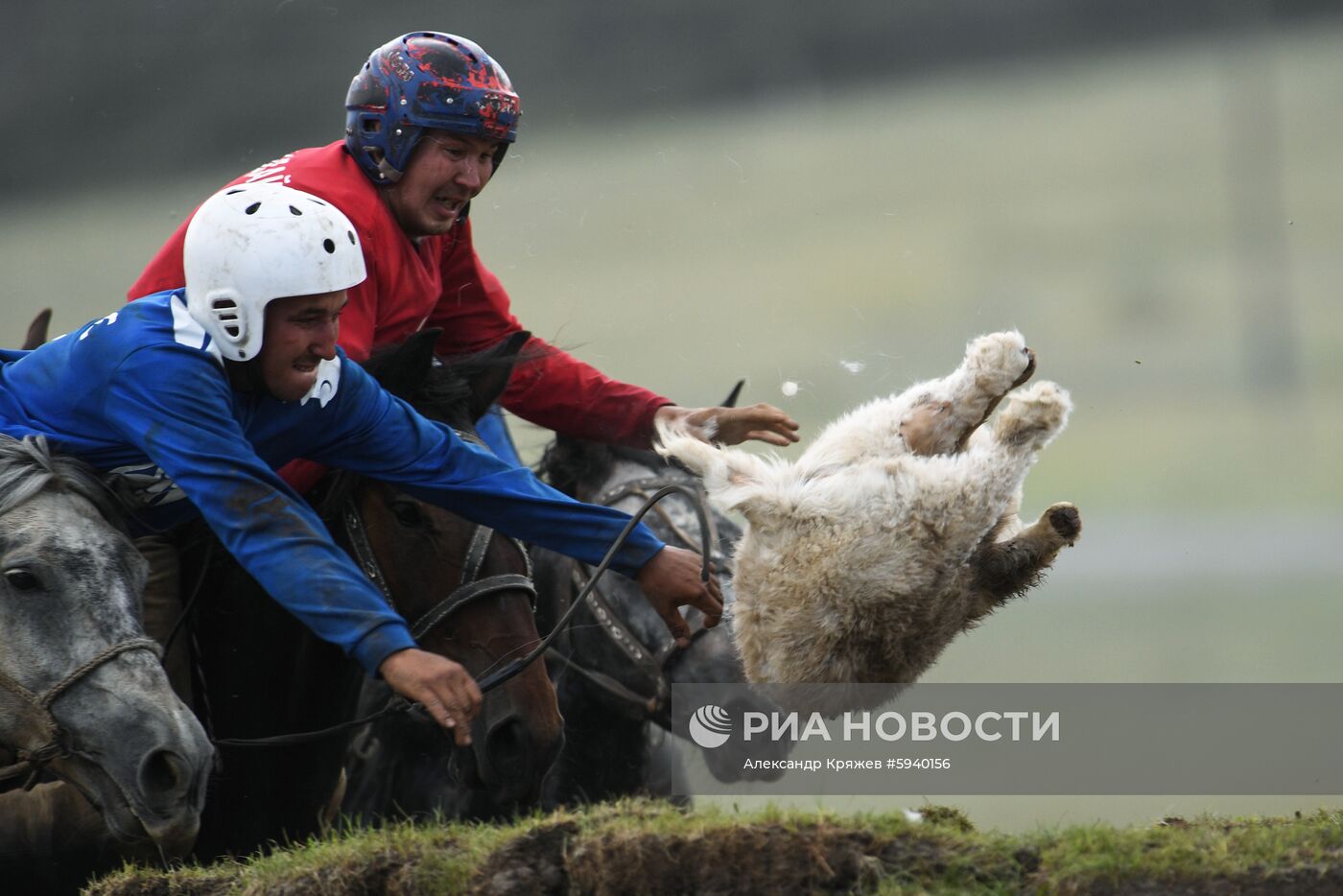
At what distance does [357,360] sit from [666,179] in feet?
6.61

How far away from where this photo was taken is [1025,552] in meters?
3.51

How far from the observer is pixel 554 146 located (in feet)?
19.5

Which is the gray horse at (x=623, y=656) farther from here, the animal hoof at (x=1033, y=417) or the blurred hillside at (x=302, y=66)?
the animal hoof at (x=1033, y=417)

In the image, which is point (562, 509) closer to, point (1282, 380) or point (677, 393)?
point (677, 393)

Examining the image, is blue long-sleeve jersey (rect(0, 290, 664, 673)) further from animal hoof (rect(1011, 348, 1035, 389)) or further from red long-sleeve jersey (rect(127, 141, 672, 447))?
animal hoof (rect(1011, 348, 1035, 389))

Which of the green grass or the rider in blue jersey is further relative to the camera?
the rider in blue jersey

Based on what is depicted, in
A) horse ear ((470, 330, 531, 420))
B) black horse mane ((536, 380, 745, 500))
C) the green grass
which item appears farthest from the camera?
black horse mane ((536, 380, 745, 500))

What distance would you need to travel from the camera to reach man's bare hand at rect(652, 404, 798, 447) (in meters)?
4.68

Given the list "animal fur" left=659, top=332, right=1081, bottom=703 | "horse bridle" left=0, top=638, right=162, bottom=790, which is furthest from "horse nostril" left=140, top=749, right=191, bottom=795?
"animal fur" left=659, top=332, right=1081, bottom=703

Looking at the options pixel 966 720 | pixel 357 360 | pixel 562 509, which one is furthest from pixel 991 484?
pixel 357 360

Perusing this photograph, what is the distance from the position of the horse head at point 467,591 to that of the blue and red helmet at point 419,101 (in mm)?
549

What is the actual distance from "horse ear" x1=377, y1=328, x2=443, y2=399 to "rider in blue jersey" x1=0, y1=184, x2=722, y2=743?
332 millimetres

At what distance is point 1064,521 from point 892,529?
397mm

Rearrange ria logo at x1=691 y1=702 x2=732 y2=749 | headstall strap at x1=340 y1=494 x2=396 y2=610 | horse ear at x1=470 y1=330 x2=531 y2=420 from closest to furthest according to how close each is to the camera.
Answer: headstall strap at x1=340 y1=494 x2=396 y2=610
ria logo at x1=691 y1=702 x2=732 y2=749
horse ear at x1=470 y1=330 x2=531 y2=420
